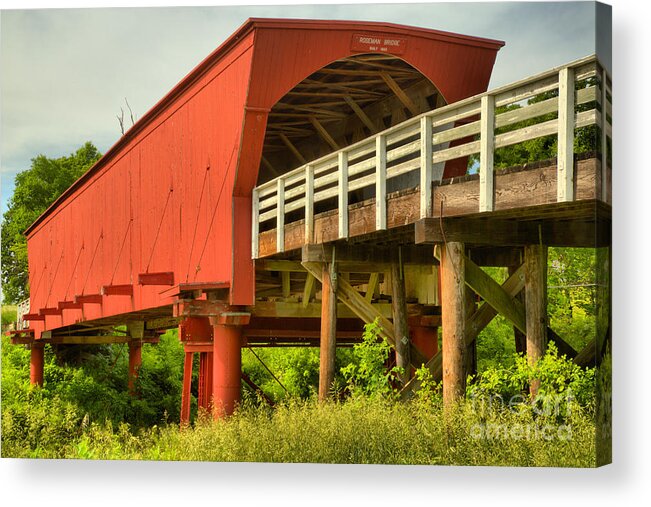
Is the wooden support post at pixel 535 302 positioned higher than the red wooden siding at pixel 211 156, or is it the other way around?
the red wooden siding at pixel 211 156

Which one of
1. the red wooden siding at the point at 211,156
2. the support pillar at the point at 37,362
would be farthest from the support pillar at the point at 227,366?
the support pillar at the point at 37,362

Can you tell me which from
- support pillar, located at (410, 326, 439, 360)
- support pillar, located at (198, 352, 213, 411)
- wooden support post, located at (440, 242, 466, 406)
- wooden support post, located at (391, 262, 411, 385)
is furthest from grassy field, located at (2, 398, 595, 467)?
support pillar, located at (410, 326, 439, 360)

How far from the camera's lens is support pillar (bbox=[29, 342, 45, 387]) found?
3400 cm

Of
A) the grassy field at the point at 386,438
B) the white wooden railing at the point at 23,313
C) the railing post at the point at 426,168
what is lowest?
the grassy field at the point at 386,438

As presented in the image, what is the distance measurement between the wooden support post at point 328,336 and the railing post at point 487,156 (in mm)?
4286

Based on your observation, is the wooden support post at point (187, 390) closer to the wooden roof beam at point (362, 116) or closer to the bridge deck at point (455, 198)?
the bridge deck at point (455, 198)

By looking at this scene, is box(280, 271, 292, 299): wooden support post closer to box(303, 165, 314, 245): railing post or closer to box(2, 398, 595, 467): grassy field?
box(2, 398, 595, 467): grassy field

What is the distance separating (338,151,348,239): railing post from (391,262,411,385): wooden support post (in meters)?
1.74

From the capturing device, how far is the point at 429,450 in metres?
12.8

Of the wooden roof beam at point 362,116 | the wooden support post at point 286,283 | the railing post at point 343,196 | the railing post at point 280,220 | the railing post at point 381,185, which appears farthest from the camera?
the wooden roof beam at point 362,116

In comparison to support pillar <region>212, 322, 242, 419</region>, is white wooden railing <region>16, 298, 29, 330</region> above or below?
above

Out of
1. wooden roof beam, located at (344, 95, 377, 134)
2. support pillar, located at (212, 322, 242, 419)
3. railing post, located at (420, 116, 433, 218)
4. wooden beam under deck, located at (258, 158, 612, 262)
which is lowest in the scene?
support pillar, located at (212, 322, 242, 419)

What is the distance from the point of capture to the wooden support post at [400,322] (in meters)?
15.6

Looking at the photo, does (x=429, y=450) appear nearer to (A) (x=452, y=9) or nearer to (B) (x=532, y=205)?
(B) (x=532, y=205)
